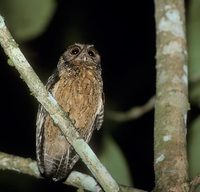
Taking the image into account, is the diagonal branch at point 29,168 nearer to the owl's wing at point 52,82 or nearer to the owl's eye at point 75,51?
the owl's wing at point 52,82

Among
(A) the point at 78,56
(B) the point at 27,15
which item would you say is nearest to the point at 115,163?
(A) the point at 78,56

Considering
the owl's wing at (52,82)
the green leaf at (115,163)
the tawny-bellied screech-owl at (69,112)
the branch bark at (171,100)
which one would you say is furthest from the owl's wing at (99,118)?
the branch bark at (171,100)

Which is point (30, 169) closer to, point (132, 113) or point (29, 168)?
point (29, 168)

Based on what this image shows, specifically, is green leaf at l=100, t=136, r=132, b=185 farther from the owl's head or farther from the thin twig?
the owl's head

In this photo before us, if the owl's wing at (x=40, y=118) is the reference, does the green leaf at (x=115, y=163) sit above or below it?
below

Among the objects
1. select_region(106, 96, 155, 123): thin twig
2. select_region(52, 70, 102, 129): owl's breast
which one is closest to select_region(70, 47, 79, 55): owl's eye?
select_region(52, 70, 102, 129): owl's breast
